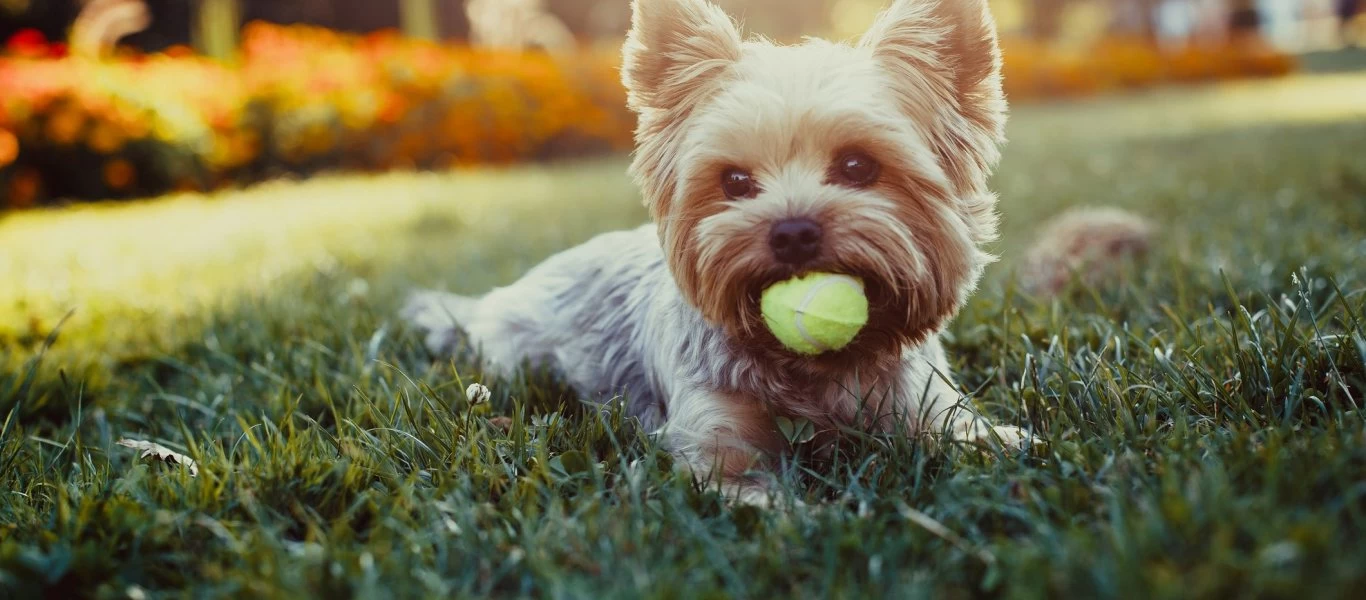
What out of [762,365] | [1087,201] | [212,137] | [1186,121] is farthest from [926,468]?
[1186,121]

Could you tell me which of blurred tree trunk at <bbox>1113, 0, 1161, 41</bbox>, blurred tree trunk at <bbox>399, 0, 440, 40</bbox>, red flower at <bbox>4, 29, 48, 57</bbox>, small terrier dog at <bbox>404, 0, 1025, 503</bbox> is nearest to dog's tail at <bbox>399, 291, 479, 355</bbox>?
small terrier dog at <bbox>404, 0, 1025, 503</bbox>

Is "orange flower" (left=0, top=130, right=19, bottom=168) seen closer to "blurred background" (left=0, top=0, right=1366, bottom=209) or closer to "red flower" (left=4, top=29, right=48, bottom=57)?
"blurred background" (left=0, top=0, right=1366, bottom=209)

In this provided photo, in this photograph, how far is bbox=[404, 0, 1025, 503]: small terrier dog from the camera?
273cm

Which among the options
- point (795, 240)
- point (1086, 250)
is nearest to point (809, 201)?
point (795, 240)

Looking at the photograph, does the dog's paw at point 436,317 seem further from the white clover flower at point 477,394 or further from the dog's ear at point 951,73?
the dog's ear at point 951,73

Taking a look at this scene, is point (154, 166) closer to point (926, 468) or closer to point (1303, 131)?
point (926, 468)

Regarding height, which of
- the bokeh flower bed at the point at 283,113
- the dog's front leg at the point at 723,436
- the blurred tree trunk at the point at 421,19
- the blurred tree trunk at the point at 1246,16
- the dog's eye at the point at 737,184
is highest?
the dog's eye at the point at 737,184

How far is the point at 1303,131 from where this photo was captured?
10.8 metres

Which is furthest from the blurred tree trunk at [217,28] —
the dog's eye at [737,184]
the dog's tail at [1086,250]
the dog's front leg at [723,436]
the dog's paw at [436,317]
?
the dog's front leg at [723,436]

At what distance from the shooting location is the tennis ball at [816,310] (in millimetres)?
2605

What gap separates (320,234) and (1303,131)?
10.5m

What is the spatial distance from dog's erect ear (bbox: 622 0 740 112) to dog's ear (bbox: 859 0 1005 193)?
1.60 ft

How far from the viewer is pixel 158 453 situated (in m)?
2.87

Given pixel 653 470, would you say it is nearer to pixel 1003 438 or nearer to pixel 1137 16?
pixel 1003 438
